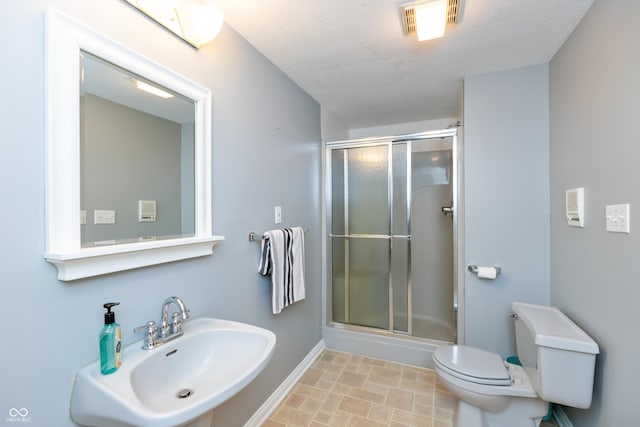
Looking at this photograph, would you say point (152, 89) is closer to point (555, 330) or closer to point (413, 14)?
point (413, 14)

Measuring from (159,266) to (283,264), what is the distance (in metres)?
0.77

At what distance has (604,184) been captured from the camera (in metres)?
1.26

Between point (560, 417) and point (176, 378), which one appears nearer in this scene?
point (176, 378)

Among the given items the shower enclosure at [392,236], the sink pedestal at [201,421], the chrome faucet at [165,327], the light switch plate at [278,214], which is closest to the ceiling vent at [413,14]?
the shower enclosure at [392,236]

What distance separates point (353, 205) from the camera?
275cm

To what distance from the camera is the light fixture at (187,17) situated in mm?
1092

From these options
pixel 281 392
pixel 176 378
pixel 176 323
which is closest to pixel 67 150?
pixel 176 323

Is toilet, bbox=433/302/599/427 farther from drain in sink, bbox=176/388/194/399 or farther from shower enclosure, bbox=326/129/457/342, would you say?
drain in sink, bbox=176/388/194/399

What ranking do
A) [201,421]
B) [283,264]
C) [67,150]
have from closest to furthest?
[67,150] → [201,421] → [283,264]

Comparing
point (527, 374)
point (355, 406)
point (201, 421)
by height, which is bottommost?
point (355, 406)

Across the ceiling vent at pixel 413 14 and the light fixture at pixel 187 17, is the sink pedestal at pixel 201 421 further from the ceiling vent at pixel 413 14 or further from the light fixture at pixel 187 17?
the ceiling vent at pixel 413 14

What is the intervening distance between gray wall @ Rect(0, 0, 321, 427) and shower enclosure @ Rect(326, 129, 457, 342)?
51cm

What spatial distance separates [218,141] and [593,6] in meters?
1.90

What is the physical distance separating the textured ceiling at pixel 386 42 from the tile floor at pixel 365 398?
2277mm
